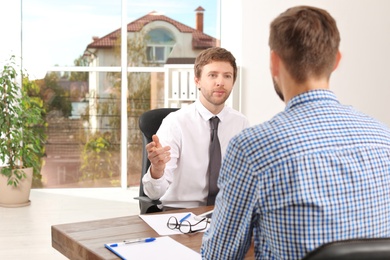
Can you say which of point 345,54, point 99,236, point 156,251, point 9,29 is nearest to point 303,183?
point 156,251

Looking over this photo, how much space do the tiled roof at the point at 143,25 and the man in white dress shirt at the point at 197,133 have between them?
12.5 ft

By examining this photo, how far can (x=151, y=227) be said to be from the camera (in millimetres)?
1986

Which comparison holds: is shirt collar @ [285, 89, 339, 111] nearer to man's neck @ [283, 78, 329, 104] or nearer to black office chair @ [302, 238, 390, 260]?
man's neck @ [283, 78, 329, 104]

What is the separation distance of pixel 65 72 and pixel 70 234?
4.87m

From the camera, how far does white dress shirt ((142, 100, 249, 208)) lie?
2779mm

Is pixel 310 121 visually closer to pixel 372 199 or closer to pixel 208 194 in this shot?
pixel 372 199

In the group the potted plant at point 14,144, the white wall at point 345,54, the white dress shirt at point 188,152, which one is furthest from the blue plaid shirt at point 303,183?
the white wall at point 345,54

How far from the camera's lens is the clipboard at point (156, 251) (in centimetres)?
165

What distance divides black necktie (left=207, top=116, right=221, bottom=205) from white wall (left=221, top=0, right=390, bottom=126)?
10.5 feet

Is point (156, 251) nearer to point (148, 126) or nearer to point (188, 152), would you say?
point (188, 152)

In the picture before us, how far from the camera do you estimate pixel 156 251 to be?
171 cm

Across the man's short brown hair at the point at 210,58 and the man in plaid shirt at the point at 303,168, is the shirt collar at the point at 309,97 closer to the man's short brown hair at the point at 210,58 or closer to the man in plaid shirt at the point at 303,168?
the man in plaid shirt at the point at 303,168

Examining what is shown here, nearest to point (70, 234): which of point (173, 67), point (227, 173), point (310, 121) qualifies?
point (227, 173)

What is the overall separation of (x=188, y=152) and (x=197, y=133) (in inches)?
4.7
